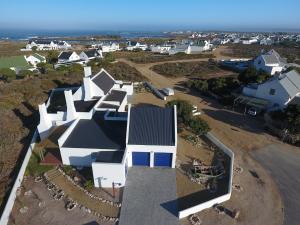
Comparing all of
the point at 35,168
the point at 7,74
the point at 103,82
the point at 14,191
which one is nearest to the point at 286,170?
the point at 35,168

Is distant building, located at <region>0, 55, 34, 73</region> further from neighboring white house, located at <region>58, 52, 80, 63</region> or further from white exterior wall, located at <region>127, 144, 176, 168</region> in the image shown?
white exterior wall, located at <region>127, 144, 176, 168</region>

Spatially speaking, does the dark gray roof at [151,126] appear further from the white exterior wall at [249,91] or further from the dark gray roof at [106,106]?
the white exterior wall at [249,91]

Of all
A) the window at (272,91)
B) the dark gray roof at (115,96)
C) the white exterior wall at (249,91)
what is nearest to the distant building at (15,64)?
the dark gray roof at (115,96)

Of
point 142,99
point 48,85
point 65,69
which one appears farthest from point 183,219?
point 65,69

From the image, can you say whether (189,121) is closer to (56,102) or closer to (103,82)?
(103,82)

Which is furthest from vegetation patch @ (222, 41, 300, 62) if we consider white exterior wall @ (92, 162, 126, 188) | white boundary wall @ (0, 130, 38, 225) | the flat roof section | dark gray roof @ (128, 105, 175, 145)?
white boundary wall @ (0, 130, 38, 225)

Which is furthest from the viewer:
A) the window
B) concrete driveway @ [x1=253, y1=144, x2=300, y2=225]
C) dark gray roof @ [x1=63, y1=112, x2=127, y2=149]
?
the window
